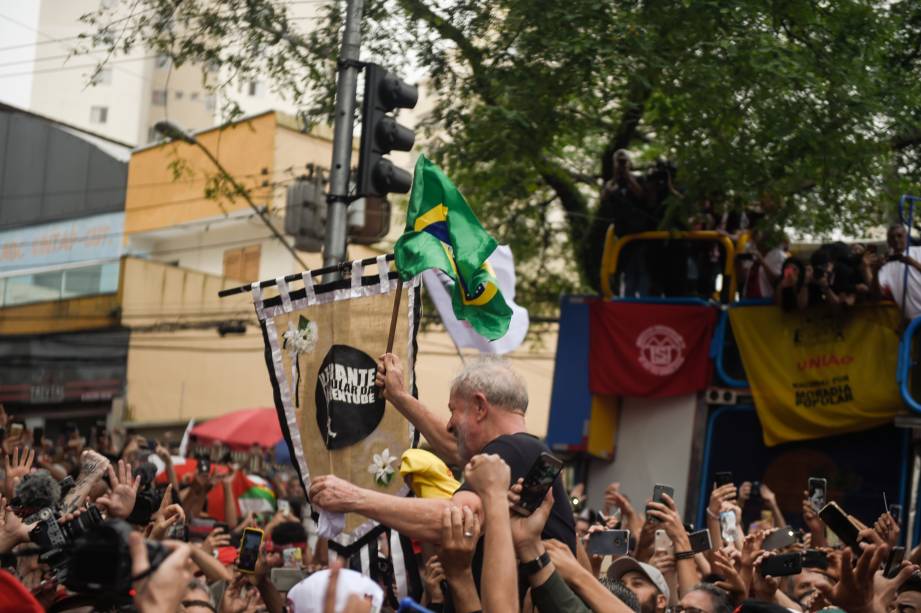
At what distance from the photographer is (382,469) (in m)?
6.15

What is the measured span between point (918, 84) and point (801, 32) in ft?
3.75

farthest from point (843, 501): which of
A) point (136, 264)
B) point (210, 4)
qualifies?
point (136, 264)

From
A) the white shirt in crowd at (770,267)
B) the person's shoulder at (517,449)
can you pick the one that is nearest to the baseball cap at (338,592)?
the person's shoulder at (517,449)

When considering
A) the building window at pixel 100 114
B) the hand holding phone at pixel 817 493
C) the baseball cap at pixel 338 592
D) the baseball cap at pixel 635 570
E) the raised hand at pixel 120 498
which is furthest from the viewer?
the building window at pixel 100 114

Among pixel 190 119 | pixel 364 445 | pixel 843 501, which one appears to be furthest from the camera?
pixel 190 119

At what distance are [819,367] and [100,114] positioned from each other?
40933mm

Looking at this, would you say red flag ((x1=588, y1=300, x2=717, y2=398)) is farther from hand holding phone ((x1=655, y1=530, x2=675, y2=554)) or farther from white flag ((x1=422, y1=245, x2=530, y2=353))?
hand holding phone ((x1=655, y1=530, x2=675, y2=554))

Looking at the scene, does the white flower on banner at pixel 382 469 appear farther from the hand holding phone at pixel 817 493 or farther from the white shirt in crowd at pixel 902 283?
the white shirt in crowd at pixel 902 283

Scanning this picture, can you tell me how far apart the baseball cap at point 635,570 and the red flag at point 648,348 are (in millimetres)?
6190

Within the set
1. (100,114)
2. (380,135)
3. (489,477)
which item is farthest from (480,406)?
(100,114)

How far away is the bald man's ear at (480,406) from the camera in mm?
4652

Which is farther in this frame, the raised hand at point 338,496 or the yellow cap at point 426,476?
the yellow cap at point 426,476

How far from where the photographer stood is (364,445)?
6.18 metres

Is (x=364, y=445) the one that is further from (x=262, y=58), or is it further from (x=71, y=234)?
(x=71, y=234)
